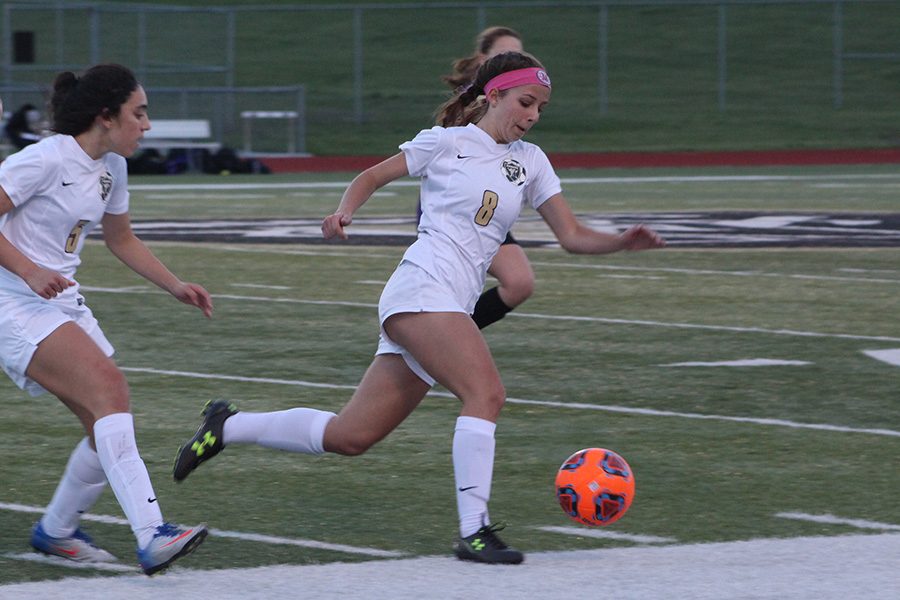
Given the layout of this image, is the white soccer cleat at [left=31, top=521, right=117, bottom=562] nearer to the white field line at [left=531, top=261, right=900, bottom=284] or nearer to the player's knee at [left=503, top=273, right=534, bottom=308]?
the player's knee at [left=503, top=273, right=534, bottom=308]

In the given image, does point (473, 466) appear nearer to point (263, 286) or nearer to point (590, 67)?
point (263, 286)

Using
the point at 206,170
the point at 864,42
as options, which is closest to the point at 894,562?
the point at 206,170

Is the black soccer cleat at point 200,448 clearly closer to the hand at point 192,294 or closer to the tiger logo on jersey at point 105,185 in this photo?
the hand at point 192,294

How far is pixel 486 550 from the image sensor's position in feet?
18.0

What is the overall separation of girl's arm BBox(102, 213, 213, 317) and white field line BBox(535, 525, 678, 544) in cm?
142

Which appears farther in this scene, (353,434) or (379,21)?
(379,21)

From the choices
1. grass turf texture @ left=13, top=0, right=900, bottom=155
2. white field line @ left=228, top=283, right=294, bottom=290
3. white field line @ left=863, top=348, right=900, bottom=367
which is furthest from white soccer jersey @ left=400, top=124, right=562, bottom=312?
grass turf texture @ left=13, top=0, right=900, bottom=155

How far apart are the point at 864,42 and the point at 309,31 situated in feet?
51.9

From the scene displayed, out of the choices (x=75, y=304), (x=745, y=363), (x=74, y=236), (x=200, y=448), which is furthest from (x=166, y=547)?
(x=745, y=363)

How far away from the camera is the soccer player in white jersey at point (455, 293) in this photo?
18.4 ft

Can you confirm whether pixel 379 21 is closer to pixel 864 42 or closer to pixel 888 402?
pixel 864 42

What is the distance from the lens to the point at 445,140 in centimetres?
603

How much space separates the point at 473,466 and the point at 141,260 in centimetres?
135

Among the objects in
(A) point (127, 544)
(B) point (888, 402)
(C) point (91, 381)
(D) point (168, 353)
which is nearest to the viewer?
(C) point (91, 381)
